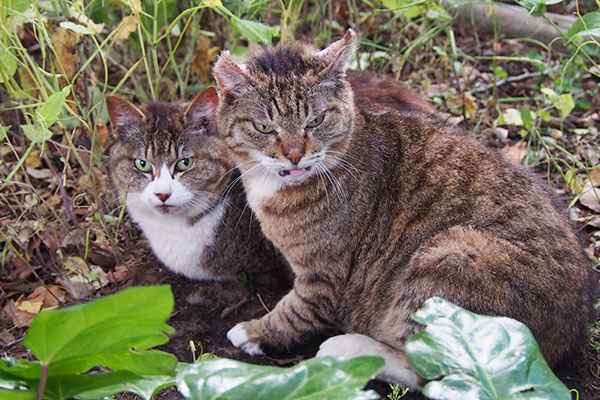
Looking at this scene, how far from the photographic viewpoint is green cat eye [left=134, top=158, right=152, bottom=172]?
3.44 m

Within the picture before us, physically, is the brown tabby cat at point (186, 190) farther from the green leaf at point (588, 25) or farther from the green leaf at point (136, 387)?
the green leaf at point (588, 25)

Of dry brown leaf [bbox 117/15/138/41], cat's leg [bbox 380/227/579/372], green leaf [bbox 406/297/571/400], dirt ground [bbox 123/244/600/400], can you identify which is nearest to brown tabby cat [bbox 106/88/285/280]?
dirt ground [bbox 123/244/600/400]

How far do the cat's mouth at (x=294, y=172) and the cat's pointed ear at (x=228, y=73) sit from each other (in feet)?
1.46

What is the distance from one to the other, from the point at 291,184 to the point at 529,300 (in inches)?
45.5

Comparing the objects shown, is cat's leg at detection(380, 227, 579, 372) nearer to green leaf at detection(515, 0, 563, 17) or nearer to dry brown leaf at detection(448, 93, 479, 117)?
green leaf at detection(515, 0, 563, 17)

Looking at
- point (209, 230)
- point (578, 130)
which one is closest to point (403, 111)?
point (209, 230)

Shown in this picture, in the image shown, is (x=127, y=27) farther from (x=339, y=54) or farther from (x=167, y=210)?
(x=339, y=54)

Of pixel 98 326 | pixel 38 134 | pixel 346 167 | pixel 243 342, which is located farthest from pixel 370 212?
pixel 98 326

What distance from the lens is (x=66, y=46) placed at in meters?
3.76

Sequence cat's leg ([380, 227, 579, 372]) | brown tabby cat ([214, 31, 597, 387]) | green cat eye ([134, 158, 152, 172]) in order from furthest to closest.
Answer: green cat eye ([134, 158, 152, 172]), brown tabby cat ([214, 31, 597, 387]), cat's leg ([380, 227, 579, 372])

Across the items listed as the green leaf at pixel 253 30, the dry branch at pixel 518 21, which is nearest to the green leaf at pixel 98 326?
the green leaf at pixel 253 30

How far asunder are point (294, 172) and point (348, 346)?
2.80 ft

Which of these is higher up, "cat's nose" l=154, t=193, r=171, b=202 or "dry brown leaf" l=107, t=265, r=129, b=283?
"cat's nose" l=154, t=193, r=171, b=202

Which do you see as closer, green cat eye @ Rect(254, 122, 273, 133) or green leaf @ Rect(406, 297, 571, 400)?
green leaf @ Rect(406, 297, 571, 400)
